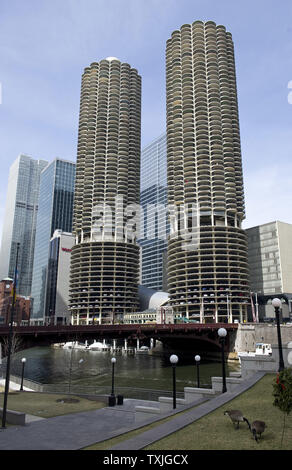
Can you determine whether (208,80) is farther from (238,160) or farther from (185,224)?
(185,224)

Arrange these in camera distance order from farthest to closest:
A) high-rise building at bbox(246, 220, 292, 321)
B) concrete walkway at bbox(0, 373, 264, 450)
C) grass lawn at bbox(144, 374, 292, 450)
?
high-rise building at bbox(246, 220, 292, 321) → concrete walkway at bbox(0, 373, 264, 450) → grass lawn at bbox(144, 374, 292, 450)

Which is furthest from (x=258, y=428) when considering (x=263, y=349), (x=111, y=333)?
(x=263, y=349)

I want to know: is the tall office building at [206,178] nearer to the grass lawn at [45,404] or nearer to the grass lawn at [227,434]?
the grass lawn at [45,404]

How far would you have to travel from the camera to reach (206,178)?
176m

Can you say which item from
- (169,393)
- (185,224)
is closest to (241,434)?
(169,393)

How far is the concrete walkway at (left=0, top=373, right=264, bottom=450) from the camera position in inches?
634

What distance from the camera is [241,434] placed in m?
15.2

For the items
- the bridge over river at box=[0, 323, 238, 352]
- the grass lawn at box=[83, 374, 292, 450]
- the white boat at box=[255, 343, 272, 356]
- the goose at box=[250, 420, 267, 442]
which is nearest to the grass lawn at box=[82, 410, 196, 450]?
the grass lawn at box=[83, 374, 292, 450]

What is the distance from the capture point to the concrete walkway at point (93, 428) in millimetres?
16094

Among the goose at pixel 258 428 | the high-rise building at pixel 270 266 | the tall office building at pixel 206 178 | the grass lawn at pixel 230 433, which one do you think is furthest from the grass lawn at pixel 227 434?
the high-rise building at pixel 270 266

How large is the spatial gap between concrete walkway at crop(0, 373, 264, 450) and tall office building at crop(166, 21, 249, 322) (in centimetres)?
12843

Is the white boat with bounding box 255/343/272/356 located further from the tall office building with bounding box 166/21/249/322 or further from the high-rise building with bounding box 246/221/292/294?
the high-rise building with bounding box 246/221/292/294

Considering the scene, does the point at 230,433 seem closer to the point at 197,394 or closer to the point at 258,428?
the point at 258,428

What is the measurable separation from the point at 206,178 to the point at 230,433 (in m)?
167
